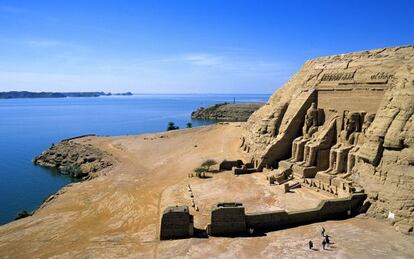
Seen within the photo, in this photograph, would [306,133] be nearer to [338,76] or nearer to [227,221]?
[338,76]

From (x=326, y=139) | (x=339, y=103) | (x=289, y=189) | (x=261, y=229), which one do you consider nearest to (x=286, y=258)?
(x=261, y=229)

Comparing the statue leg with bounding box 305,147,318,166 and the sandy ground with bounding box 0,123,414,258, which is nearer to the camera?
the sandy ground with bounding box 0,123,414,258

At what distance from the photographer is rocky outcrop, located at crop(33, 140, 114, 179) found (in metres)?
38.5

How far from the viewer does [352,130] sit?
24.8 metres

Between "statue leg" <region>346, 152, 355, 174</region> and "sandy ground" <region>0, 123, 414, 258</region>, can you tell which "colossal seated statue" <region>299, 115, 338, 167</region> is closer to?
"statue leg" <region>346, 152, 355, 174</region>

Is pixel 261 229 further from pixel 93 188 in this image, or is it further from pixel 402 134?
pixel 93 188

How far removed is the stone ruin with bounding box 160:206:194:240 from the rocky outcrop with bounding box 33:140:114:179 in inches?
792

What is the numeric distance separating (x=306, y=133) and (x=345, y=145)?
4.25m

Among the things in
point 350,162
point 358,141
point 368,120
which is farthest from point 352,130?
point 350,162

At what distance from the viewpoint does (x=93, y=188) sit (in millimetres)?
28953

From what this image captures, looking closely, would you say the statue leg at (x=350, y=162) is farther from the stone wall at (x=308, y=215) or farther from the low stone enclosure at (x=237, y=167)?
the low stone enclosure at (x=237, y=167)

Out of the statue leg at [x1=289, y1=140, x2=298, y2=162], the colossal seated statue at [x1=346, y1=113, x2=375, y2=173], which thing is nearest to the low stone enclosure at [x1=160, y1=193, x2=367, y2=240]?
the colossal seated statue at [x1=346, y1=113, x2=375, y2=173]

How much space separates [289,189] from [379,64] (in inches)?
421

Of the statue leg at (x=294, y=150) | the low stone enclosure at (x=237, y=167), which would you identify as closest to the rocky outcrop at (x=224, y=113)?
the low stone enclosure at (x=237, y=167)
